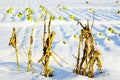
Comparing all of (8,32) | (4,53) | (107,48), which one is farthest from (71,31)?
(4,53)

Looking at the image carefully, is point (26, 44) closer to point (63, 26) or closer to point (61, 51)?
point (61, 51)

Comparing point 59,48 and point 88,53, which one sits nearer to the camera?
point 88,53

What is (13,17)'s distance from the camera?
786cm

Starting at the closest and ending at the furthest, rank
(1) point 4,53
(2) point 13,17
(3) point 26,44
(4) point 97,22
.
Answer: (1) point 4,53
(3) point 26,44
(4) point 97,22
(2) point 13,17

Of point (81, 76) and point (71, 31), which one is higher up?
point (71, 31)

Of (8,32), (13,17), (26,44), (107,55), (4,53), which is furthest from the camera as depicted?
(13,17)

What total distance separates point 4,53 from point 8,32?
70.5 inches

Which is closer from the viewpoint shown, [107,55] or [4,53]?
[107,55]

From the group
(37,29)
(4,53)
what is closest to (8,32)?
(37,29)

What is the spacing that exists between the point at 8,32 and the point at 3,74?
3.49 metres

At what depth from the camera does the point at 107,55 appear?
4.00 meters

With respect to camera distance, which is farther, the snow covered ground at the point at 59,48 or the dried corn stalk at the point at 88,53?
the snow covered ground at the point at 59,48

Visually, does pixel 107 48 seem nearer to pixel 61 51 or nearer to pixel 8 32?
pixel 61 51

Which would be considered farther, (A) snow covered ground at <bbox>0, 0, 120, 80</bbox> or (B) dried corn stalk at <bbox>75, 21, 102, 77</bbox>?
(A) snow covered ground at <bbox>0, 0, 120, 80</bbox>
